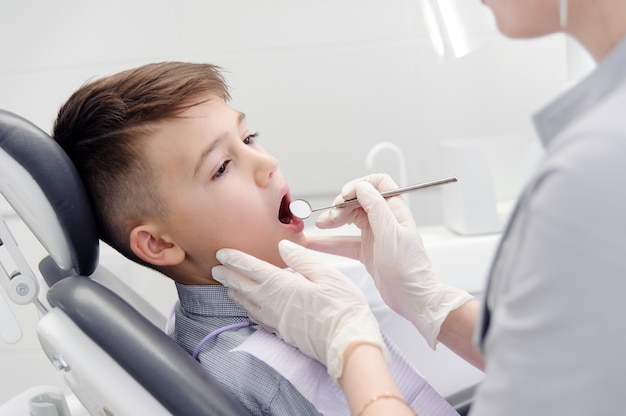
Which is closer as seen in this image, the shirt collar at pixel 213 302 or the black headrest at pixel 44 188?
the black headrest at pixel 44 188

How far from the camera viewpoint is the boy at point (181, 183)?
141 cm

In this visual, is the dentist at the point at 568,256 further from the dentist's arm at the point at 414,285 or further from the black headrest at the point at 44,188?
the black headrest at the point at 44,188

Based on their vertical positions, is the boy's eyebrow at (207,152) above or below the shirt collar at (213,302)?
above

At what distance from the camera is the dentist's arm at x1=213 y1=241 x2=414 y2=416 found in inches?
44.0

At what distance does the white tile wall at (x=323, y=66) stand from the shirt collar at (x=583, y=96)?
1894mm

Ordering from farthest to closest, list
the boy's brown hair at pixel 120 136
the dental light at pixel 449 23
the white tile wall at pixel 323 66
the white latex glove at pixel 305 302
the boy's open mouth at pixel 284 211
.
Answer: the white tile wall at pixel 323 66, the dental light at pixel 449 23, the boy's open mouth at pixel 284 211, the boy's brown hair at pixel 120 136, the white latex glove at pixel 305 302

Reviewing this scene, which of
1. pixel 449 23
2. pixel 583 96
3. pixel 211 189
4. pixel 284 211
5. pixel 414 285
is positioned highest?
pixel 583 96

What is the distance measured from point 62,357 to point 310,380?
39 centimetres

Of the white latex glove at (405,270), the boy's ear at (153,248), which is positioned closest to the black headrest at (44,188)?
the boy's ear at (153,248)

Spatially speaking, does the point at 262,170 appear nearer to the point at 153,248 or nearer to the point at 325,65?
the point at 153,248

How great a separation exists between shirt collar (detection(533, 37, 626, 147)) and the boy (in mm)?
708

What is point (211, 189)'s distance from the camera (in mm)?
1428

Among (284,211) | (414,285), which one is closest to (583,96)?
(414,285)

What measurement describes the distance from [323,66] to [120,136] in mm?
1381
